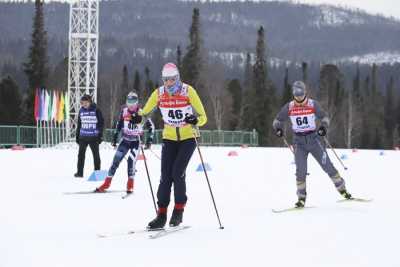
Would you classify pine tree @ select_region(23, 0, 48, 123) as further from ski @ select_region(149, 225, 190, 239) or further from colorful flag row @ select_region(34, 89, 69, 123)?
ski @ select_region(149, 225, 190, 239)

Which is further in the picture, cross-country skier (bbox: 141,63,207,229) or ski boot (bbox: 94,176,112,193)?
ski boot (bbox: 94,176,112,193)

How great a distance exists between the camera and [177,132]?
6.54 m

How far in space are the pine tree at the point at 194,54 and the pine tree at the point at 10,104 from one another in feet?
45.4

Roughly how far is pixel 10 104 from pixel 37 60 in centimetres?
657

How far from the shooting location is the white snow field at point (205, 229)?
4996mm

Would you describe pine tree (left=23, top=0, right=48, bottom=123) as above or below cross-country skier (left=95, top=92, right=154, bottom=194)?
above

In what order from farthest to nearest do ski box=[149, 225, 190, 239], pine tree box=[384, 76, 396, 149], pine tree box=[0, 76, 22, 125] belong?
1. pine tree box=[384, 76, 396, 149]
2. pine tree box=[0, 76, 22, 125]
3. ski box=[149, 225, 190, 239]

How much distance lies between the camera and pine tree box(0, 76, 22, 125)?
165ft

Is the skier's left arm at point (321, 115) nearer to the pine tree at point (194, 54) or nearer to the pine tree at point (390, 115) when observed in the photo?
the pine tree at point (194, 54)

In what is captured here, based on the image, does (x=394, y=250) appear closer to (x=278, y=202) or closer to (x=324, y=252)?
(x=324, y=252)

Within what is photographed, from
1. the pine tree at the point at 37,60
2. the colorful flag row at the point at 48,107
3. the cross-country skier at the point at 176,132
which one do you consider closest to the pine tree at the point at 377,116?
the pine tree at the point at 37,60

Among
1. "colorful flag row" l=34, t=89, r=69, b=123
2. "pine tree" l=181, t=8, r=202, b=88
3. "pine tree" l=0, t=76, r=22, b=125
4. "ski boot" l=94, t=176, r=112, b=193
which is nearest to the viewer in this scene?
"ski boot" l=94, t=176, r=112, b=193

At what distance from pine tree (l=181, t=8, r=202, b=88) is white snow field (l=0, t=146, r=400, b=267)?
42.5 meters

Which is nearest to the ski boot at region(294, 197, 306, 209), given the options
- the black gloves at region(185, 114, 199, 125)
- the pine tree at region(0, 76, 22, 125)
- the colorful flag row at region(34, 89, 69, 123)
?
the black gloves at region(185, 114, 199, 125)
